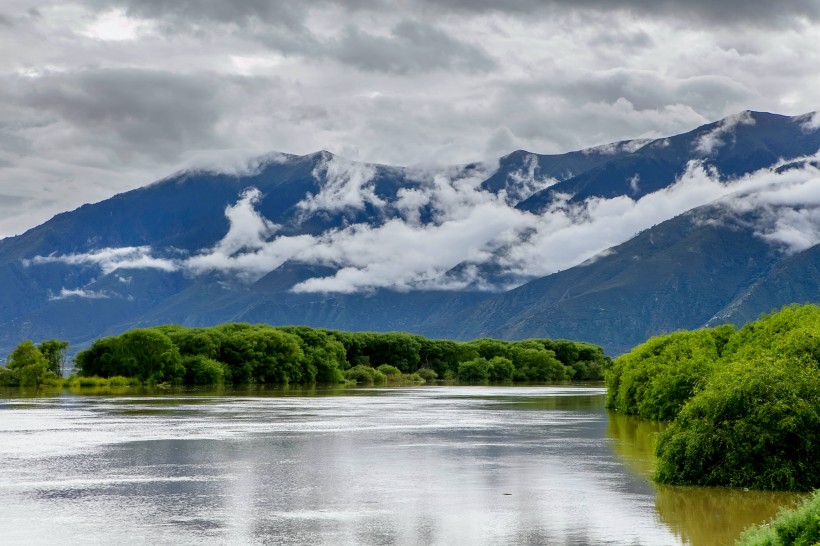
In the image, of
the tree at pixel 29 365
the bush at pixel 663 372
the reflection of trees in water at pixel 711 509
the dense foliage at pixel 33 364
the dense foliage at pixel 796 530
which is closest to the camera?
the dense foliage at pixel 796 530

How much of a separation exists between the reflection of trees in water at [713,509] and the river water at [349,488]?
0.25 feet

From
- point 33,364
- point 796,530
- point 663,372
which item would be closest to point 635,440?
point 663,372

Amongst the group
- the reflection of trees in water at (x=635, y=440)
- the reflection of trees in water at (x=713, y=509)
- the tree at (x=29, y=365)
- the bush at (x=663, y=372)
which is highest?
the tree at (x=29, y=365)

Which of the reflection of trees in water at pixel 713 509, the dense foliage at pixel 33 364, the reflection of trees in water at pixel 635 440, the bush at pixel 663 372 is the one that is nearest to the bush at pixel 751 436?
the reflection of trees in water at pixel 713 509

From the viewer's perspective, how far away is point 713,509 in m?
36.4

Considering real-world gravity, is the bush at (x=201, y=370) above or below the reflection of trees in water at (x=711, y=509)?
above

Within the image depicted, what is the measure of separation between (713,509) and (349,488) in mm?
14201

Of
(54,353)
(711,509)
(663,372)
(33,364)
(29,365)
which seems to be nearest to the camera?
(711,509)

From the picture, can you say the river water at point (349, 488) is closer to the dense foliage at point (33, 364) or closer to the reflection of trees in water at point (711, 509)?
the reflection of trees in water at point (711, 509)

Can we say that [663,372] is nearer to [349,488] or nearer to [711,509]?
[711,509]

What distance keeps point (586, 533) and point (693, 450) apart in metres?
11.7

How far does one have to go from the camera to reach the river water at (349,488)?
3192cm

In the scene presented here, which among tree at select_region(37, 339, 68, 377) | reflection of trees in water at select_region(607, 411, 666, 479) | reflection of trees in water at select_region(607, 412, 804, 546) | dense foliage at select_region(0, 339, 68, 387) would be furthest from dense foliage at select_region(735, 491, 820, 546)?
tree at select_region(37, 339, 68, 377)

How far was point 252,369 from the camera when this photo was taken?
619ft
